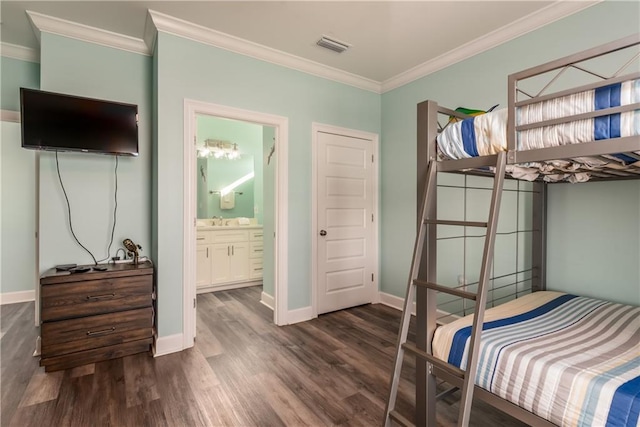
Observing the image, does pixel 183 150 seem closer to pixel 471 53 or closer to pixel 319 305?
pixel 319 305

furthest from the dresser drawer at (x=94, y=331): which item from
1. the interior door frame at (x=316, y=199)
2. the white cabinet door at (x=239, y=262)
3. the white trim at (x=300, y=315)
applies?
the white cabinet door at (x=239, y=262)

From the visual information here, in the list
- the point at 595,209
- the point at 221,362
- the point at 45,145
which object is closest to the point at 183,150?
the point at 45,145

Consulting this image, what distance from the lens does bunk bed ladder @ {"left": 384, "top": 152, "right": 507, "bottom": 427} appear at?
1.29m

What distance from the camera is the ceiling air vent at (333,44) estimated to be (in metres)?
2.95

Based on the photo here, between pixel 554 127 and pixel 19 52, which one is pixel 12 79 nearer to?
pixel 19 52

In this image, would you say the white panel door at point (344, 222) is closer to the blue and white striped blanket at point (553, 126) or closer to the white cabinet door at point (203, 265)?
the white cabinet door at point (203, 265)

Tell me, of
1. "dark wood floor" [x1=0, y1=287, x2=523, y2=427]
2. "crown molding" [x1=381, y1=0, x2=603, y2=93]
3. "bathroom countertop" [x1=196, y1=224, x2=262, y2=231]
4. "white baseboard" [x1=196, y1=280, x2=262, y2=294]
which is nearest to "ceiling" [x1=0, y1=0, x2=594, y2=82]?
"crown molding" [x1=381, y1=0, x2=603, y2=93]

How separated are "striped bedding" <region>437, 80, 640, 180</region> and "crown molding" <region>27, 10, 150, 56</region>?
2.96 m

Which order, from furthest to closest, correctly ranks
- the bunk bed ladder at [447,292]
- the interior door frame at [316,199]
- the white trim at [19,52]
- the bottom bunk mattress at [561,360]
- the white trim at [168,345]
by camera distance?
the interior door frame at [316,199]
the white trim at [19,52]
the white trim at [168,345]
the bunk bed ladder at [447,292]
the bottom bunk mattress at [561,360]

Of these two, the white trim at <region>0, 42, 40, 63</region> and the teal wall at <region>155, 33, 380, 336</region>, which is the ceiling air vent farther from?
the white trim at <region>0, 42, 40, 63</region>

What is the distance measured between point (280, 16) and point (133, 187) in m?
2.08

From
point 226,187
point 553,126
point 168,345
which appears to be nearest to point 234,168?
point 226,187

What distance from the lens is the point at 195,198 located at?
9.16 feet

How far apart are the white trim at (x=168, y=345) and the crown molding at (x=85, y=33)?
8.76 ft
